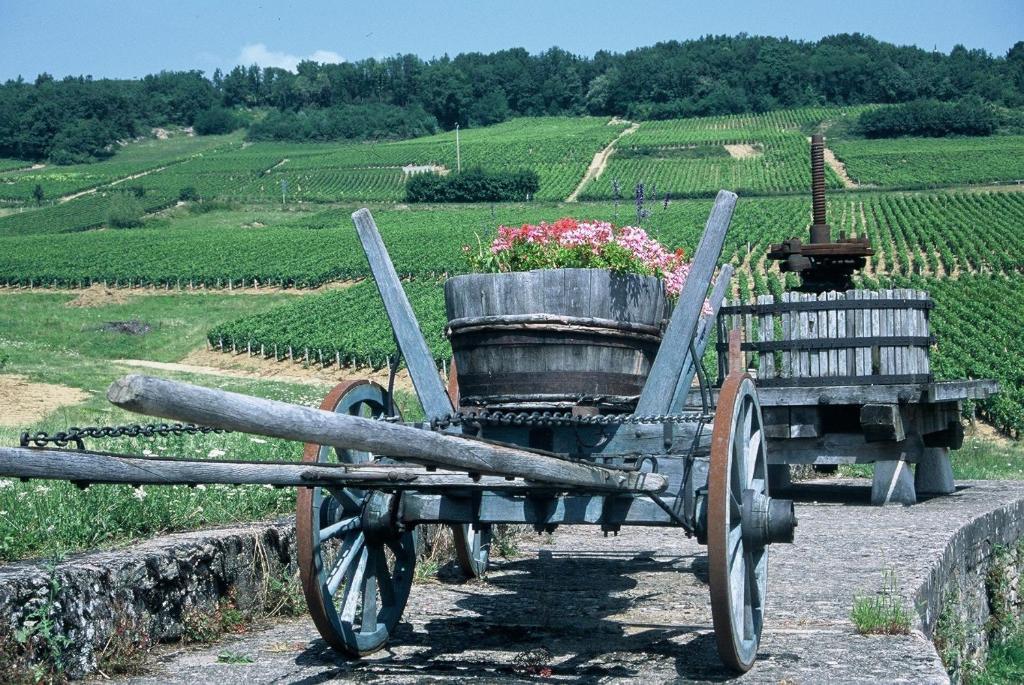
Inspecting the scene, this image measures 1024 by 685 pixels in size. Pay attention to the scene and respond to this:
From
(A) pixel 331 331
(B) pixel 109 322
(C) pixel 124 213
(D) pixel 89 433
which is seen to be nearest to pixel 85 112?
(C) pixel 124 213

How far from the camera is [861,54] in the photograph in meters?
157

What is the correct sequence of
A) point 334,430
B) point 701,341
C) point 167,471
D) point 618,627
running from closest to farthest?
point 334,430
point 167,471
point 618,627
point 701,341

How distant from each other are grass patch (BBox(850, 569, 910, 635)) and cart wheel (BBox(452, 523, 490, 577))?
6.34ft

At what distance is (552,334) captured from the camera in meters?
4.82

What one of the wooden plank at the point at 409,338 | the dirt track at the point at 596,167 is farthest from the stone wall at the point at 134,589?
the dirt track at the point at 596,167

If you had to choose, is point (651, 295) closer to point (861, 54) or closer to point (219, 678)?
point (219, 678)

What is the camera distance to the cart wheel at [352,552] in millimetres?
4473

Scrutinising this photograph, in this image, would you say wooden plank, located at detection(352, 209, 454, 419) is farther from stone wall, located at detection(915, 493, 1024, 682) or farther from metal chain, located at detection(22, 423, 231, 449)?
stone wall, located at detection(915, 493, 1024, 682)

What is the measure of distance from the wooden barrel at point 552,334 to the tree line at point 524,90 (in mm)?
142041

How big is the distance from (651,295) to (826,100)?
6093 inches

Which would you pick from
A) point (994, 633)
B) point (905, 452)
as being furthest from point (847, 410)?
point (994, 633)

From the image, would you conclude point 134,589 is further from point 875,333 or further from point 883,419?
point 875,333

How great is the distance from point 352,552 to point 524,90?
547ft

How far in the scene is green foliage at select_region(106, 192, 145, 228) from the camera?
8831cm
